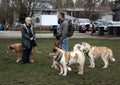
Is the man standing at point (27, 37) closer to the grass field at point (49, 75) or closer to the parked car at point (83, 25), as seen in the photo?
the grass field at point (49, 75)

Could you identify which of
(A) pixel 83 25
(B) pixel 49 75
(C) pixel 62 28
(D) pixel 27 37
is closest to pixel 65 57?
(B) pixel 49 75

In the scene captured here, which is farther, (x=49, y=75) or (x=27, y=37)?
(x=27, y=37)

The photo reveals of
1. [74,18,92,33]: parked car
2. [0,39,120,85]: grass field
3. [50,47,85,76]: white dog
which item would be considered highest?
[50,47,85,76]: white dog

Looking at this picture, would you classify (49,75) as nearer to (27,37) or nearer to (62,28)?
(62,28)

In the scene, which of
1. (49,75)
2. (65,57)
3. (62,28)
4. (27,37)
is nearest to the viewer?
(65,57)

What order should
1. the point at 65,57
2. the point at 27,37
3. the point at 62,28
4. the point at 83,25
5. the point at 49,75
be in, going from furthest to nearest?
the point at 83,25, the point at 27,37, the point at 62,28, the point at 49,75, the point at 65,57

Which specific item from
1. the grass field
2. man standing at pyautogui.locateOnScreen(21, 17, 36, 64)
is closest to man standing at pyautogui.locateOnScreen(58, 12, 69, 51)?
the grass field

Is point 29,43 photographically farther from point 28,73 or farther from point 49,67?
point 28,73

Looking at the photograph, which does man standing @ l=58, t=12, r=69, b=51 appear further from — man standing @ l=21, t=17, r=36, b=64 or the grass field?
man standing @ l=21, t=17, r=36, b=64

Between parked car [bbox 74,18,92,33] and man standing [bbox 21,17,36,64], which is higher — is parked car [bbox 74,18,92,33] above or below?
below

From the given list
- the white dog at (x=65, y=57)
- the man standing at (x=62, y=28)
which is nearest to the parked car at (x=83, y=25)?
the man standing at (x=62, y=28)

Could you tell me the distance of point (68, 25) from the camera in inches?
534

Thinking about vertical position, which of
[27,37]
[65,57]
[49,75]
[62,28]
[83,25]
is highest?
[62,28]

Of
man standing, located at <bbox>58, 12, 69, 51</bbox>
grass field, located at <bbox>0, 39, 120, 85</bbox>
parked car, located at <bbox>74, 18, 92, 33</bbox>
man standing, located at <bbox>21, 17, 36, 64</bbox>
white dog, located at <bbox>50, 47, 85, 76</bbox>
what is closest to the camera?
grass field, located at <bbox>0, 39, 120, 85</bbox>
